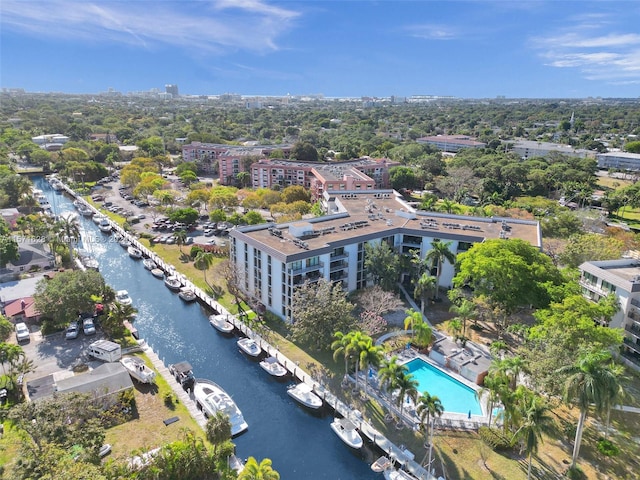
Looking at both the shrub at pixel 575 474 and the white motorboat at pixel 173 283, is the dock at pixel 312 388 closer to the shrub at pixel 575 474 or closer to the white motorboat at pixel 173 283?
the white motorboat at pixel 173 283

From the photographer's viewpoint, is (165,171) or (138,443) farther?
(165,171)

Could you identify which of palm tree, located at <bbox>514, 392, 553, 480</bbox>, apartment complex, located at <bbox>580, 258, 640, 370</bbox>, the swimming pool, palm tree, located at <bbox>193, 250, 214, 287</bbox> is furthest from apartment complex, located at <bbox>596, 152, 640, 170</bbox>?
palm tree, located at <bbox>514, 392, 553, 480</bbox>

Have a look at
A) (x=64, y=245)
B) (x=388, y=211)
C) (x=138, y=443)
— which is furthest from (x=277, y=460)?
(x=64, y=245)

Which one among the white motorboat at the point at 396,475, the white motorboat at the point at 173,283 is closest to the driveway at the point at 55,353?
the white motorboat at the point at 173,283

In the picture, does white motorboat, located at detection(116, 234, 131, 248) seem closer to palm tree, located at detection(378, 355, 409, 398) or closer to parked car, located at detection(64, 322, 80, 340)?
parked car, located at detection(64, 322, 80, 340)

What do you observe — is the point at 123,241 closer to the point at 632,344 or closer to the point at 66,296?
the point at 66,296

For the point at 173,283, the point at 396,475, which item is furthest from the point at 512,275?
the point at 173,283

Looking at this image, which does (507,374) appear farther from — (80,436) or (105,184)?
(105,184)
